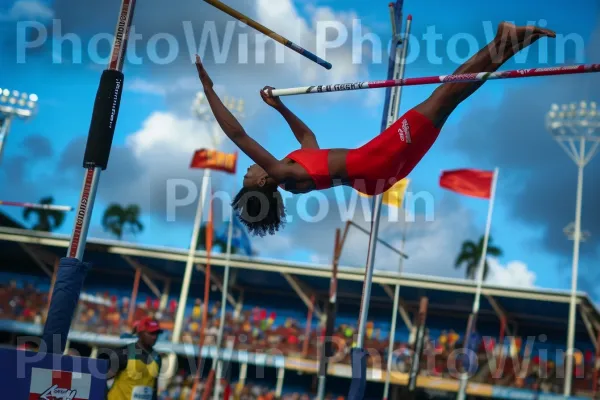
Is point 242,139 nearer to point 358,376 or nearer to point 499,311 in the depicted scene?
point 358,376

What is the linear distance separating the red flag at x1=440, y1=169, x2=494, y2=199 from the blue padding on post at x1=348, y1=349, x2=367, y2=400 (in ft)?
55.3

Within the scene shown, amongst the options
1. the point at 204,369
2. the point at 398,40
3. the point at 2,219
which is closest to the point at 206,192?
the point at 204,369

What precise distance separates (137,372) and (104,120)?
2.65 m

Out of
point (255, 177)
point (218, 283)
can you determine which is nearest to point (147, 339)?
point (255, 177)

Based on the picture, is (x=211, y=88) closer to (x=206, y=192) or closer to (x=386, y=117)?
(x=386, y=117)

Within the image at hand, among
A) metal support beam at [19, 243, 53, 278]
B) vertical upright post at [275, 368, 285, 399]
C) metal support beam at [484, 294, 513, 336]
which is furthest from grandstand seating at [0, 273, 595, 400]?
metal support beam at [19, 243, 53, 278]

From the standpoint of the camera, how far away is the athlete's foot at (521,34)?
4.73m

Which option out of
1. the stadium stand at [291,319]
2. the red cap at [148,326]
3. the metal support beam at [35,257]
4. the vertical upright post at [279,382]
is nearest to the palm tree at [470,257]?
the stadium stand at [291,319]

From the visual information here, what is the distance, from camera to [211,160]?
2578 cm

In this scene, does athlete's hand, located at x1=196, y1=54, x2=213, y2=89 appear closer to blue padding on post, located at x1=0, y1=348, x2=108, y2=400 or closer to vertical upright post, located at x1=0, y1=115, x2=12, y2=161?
blue padding on post, located at x1=0, y1=348, x2=108, y2=400

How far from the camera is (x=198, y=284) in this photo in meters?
31.1

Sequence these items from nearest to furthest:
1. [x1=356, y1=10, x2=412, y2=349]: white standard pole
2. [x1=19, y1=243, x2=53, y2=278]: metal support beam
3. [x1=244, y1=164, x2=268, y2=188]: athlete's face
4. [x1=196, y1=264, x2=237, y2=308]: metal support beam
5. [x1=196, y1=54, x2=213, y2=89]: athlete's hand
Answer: [x1=244, y1=164, x2=268, y2=188]: athlete's face, [x1=196, y1=54, x2=213, y2=89]: athlete's hand, [x1=356, y1=10, x2=412, y2=349]: white standard pole, [x1=196, y1=264, x2=237, y2=308]: metal support beam, [x1=19, y1=243, x2=53, y2=278]: metal support beam

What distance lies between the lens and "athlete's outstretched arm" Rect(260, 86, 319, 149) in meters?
5.50

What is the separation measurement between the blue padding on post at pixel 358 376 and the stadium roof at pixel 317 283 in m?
19.1
